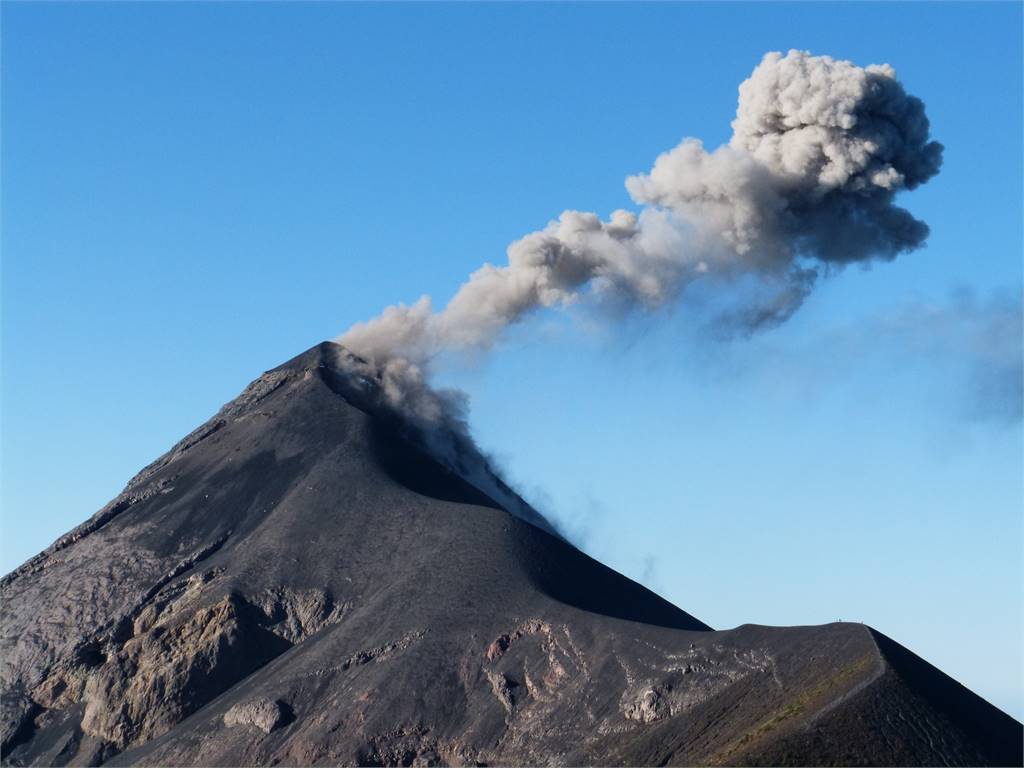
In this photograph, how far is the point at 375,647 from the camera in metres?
121

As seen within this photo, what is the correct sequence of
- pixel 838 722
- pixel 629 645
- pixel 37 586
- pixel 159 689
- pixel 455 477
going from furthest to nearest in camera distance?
pixel 455 477 < pixel 37 586 < pixel 159 689 < pixel 629 645 < pixel 838 722

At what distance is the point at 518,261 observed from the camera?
507 ft

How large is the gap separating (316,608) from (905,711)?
159 feet

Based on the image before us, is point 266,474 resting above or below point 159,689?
above

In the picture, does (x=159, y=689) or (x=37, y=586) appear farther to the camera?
(x=37, y=586)

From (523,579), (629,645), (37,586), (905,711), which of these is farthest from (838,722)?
(37,586)

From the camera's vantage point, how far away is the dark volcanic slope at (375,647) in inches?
4003

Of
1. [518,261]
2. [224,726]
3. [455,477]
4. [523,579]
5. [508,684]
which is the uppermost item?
[518,261]

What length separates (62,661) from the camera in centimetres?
12988

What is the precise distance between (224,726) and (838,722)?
42249 millimetres

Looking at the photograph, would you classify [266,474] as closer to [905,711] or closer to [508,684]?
[508,684]

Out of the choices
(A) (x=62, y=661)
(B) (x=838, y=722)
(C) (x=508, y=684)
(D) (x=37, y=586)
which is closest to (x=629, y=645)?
(C) (x=508, y=684)

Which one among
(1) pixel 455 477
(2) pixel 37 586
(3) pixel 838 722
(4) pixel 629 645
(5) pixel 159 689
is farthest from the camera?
(1) pixel 455 477

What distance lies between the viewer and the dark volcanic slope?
334 feet
